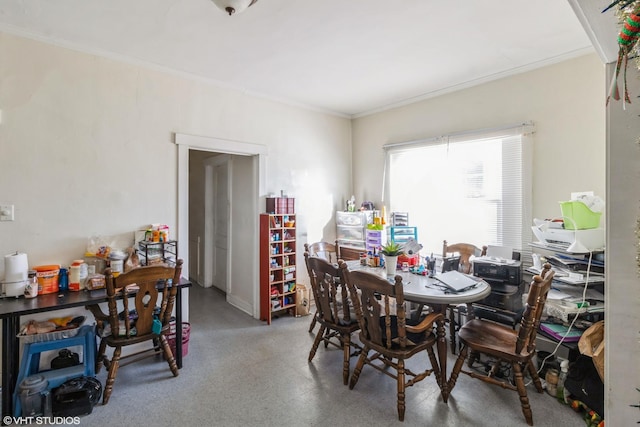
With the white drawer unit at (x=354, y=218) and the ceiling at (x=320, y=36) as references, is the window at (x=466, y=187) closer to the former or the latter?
the white drawer unit at (x=354, y=218)

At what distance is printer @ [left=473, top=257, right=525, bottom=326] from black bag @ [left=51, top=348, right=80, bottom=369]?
3.39 meters

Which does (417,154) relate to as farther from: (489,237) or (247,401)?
(247,401)

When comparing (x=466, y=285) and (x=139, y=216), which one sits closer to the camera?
(x=466, y=285)

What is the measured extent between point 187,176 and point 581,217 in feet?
11.7

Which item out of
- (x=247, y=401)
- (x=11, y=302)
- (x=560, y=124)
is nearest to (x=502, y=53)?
(x=560, y=124)

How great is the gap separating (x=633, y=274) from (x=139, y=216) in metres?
3.54

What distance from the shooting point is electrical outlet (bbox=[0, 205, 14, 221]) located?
2.37 metres

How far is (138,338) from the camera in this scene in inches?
93.2

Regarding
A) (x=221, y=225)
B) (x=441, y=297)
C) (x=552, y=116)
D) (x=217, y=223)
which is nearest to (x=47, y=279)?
(x=221, y=225)

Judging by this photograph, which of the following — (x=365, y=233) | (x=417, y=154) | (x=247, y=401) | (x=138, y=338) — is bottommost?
(x=247, y=401)

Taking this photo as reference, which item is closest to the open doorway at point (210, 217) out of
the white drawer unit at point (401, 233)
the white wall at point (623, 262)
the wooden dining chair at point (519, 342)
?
the white drawer unit at point (401, 233)

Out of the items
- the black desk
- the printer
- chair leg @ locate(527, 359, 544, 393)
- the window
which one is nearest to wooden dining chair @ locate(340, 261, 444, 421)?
chair leg @ locate(527, 359, 544, 393)

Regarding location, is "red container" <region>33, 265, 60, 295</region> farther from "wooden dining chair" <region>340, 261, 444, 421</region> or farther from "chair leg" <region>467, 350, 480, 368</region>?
"chair leg" <region>467, 350, 480, 368</region>

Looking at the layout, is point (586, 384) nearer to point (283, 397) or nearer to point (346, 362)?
point (346, 362)
